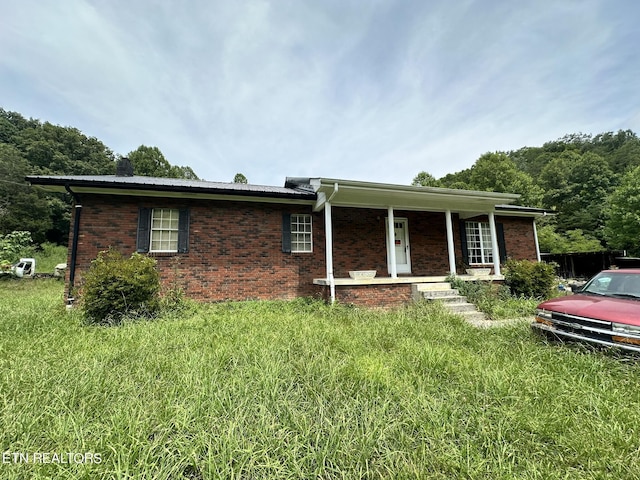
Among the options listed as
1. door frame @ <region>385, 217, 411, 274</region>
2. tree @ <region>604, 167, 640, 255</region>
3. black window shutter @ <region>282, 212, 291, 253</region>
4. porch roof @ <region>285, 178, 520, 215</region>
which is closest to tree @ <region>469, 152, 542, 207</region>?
tree @ <region>604, 167, 640, 255</region>

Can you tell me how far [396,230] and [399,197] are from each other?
6.08 feet

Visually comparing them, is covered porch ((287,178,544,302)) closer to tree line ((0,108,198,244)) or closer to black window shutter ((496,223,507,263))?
black window shutter ((496,223,507,263))

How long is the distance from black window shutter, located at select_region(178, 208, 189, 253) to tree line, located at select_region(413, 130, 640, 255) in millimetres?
30252

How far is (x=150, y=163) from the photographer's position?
30656mm

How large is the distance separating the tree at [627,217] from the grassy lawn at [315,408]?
2738 cm

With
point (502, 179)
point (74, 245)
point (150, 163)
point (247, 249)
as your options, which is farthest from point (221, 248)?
point (502, 179)

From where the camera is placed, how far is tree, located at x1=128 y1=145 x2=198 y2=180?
98.7 ft

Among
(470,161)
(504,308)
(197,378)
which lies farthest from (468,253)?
(470,161)

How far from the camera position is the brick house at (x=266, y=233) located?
7.18 m

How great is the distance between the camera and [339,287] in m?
7.45

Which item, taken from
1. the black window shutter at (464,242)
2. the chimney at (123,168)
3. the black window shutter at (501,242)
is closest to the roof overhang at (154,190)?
the chimney at (123,168)

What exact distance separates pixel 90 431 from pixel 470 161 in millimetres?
41240

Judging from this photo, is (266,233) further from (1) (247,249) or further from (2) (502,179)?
(2) (502,179)

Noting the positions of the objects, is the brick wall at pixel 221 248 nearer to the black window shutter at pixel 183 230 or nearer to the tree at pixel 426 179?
the black window shutter at pixel 183 230
